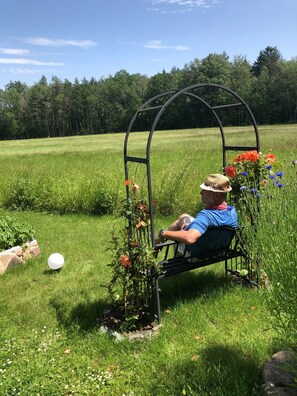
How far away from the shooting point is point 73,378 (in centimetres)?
251

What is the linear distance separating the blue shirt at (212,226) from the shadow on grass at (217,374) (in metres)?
0.91

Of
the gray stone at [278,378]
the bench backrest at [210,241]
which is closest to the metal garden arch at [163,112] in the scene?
the bench backrest at [210,241]

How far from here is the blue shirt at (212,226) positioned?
3.03 meters

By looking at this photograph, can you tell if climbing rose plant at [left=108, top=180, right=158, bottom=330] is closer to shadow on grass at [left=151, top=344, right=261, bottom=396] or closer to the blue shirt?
the blue shirt

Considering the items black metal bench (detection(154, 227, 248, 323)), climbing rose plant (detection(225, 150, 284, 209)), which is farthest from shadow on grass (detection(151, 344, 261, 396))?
climbing rose plant (detection(225, 150, 284, 209))

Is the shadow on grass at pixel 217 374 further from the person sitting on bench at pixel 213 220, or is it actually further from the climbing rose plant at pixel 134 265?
the person sitting on bench at pixel 213 220

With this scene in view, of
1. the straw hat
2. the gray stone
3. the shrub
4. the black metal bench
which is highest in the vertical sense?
the straw hat

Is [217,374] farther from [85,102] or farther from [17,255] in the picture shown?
[85,102]

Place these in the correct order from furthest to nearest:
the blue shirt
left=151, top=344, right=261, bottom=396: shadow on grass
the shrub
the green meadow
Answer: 1. the shrub
2. the blue shirt
3. left=151, top=344, right=261, bottom=396: shadow on grass
4. the green meadow

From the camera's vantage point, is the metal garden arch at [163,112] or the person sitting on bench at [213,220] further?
the person sitting on bench at [213,220]

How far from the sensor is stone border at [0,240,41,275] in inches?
178

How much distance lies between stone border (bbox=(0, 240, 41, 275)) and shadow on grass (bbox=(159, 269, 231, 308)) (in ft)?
6.94

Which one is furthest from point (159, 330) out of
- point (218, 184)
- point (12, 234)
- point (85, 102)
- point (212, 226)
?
point (85, 102)

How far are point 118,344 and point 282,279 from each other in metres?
1.63
